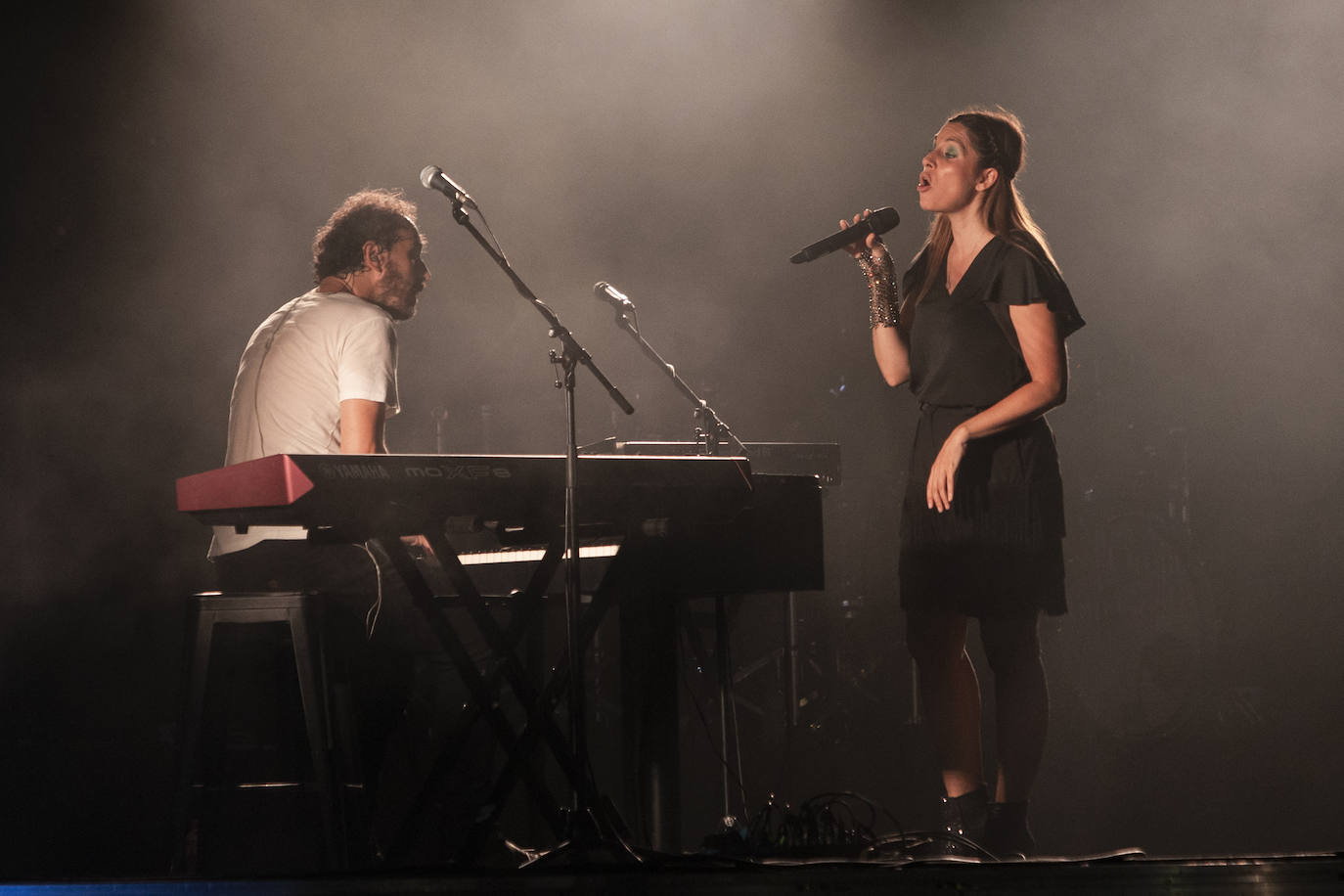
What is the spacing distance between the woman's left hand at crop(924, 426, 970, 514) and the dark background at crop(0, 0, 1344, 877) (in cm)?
148

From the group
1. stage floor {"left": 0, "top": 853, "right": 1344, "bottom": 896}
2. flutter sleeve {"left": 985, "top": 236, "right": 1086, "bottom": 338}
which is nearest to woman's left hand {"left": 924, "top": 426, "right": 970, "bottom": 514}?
flutter sleeve {"left": 985, "top": 236, "right": 1086, "bottom": 338}

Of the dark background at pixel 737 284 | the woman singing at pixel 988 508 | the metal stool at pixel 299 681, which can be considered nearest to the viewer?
the metal stool at pixel 299 681

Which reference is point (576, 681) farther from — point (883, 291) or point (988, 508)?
point (883, 291)

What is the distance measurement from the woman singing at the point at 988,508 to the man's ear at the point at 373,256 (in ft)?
4.11

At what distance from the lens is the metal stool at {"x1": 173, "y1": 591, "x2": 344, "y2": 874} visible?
1992 mm

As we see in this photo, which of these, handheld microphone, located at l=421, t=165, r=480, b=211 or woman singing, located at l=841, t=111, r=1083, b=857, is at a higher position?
handheld microphone, located at l=421, t=165, r=480, b=211

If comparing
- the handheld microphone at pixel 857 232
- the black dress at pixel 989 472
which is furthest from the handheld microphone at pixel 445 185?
the black dress at pixel 989 472

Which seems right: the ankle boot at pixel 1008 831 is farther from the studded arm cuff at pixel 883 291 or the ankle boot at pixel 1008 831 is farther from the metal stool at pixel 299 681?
the metal stool at pixel 299 681

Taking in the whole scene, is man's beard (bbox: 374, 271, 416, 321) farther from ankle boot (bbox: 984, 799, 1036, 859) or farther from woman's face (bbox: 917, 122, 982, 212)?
ankle boot (bbox: 984, 799, 1036, 859)

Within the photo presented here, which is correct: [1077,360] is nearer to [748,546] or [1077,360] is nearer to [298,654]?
[748,546]

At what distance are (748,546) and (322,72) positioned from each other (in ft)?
10.9

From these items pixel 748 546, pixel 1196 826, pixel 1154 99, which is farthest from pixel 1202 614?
pixel 748 546

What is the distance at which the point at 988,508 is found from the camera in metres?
2.48

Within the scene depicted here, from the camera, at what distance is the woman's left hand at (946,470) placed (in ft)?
8.02
